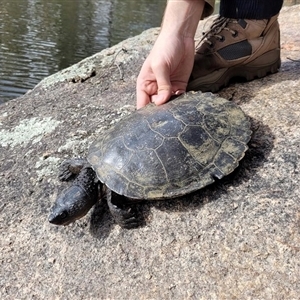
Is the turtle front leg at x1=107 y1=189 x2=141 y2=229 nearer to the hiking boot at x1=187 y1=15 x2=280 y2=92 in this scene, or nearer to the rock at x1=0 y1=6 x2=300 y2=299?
the rock at x1=0 y1=6 x2=300 y2=299

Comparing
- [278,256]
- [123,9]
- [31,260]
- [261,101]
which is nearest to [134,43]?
[261,101]

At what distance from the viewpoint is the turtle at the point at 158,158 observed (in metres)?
1.80

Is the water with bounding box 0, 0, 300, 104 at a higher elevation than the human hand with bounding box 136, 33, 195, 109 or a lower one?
lower

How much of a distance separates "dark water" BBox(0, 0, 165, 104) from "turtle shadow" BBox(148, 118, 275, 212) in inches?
156

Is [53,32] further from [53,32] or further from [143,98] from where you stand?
[143,98]

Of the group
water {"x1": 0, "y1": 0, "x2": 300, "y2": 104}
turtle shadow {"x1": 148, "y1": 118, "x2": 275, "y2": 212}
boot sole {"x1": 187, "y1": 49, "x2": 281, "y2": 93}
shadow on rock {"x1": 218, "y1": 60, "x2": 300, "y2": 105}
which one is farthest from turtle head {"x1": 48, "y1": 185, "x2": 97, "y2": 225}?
water {"x1": 0, "y1": 0, "x2": 300, "y2": 104}

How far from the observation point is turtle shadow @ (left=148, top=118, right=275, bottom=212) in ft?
6.13

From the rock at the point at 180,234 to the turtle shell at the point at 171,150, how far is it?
136 millimetres

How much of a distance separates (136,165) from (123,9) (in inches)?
506

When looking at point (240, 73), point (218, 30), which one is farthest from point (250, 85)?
point (218, 30)

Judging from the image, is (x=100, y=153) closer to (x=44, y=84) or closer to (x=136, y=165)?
(x=136, y=165)

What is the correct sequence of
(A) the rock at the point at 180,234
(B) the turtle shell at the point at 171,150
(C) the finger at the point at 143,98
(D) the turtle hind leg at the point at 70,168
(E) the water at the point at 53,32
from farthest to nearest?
(E) the water at the point at 53,32 → (C) the finger at the point at 143,98 → (D) the turtle hind leg at the point at 70,168 → (B) the turtle shell at the point at 171,150 → (A) the rock at the point at 180,234

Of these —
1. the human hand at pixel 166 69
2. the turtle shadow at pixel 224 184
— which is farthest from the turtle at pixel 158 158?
the human hand at pixel 166 69

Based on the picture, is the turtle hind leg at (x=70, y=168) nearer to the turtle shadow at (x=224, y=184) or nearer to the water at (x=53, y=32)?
the turtle shadow at (x=224, y=184)
